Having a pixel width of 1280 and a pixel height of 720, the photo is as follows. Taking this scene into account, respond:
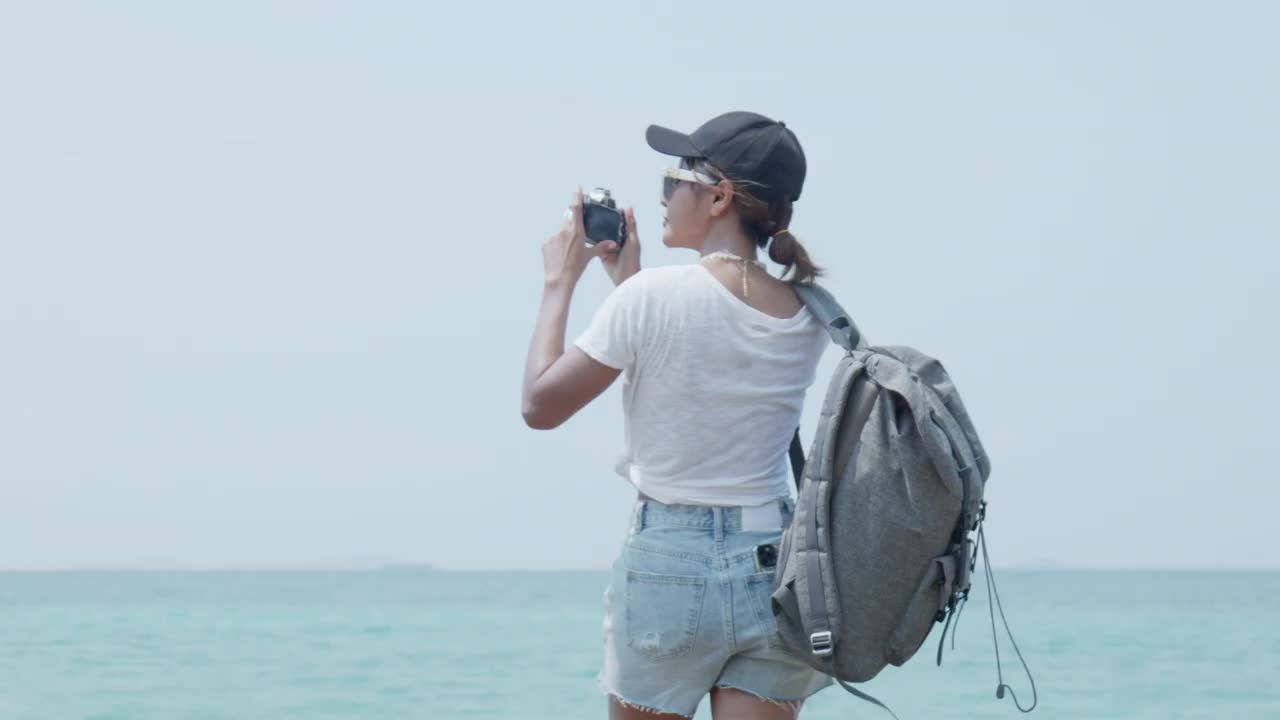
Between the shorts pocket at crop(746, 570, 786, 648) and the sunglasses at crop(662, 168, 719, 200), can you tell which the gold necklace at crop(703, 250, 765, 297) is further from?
the shorts pocket at crop(746, 570, 786, 648)

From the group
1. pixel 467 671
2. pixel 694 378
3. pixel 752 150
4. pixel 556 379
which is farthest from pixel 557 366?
pixel 467 671

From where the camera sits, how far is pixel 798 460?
7.80ft

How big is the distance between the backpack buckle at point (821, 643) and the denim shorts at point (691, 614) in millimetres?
76

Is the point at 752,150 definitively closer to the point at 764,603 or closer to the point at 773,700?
the point at 764,603

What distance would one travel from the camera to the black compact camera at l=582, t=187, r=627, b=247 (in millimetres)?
2535

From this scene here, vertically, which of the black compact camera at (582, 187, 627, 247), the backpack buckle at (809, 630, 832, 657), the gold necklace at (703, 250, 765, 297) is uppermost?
the black compact camera at (582, 187, 627, 247)

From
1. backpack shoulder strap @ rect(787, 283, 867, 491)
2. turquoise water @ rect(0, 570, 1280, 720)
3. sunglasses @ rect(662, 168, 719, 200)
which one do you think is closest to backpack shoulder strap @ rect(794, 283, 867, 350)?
backpack shoulder strap @ rect(787, 283, 867, 491)

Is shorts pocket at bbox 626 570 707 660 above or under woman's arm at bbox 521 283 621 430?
under

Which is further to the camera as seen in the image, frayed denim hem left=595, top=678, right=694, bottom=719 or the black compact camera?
the black compact camera

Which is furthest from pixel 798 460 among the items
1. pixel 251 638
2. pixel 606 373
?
pixel 251 638

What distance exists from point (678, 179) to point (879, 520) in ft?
2.08

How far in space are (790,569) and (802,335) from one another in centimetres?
37

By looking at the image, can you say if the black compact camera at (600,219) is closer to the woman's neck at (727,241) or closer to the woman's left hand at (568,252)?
the woman's left hand at (568,252)

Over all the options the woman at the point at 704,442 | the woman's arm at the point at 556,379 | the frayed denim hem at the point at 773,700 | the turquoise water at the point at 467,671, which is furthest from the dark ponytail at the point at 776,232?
the turquoise water at the point at 467,671
